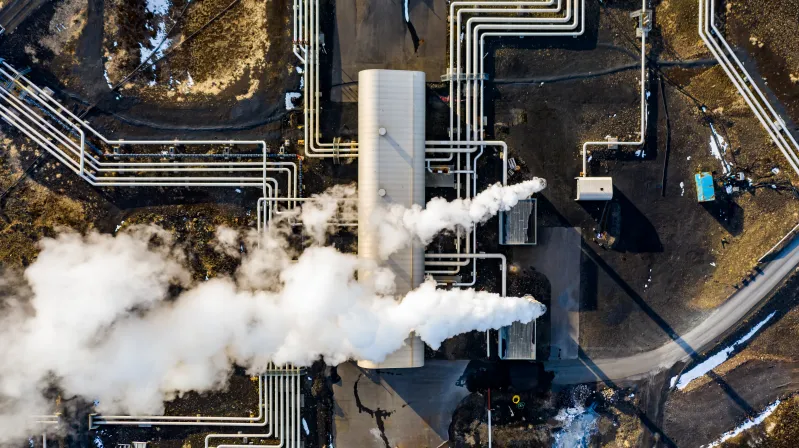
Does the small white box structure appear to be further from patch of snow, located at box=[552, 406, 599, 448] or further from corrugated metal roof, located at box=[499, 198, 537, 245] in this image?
patch of snow, located at box=[552, 406, 599, 448]

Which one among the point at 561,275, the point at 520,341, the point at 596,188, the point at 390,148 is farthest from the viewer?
the point at 561,275

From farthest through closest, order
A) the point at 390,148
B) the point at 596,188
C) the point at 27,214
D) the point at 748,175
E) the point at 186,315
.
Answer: the point at 748,175
the point at 27,214
the point at 596,188
the point at 186,315
the point at 390,148

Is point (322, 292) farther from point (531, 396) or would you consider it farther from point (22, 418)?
point (22, 418)

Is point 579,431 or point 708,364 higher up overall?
point 708,364

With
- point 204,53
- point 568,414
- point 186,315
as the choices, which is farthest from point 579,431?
point 204,53

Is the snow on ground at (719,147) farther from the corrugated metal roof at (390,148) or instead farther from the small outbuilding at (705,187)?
the corrugated metal roof at (390,148)

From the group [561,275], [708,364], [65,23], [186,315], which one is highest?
[65,23]

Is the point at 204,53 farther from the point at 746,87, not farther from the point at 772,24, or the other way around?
the point at 772,24
